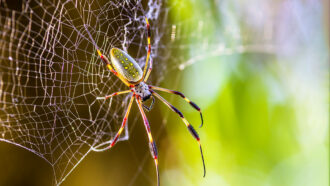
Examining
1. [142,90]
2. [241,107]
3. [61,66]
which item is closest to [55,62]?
[61,66]

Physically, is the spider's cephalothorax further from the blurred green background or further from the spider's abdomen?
the blurred green background

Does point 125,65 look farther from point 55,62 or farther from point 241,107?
point 241,107

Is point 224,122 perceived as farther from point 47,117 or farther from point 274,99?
point 47,117

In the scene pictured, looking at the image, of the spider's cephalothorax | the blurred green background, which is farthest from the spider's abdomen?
→ the blurred green background

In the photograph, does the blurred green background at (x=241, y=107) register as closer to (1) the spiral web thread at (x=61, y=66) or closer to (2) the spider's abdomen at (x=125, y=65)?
(1) the spiral web thread at (x=61, y=66)

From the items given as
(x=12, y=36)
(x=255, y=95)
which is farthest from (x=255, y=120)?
(x=12, y=36)
